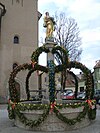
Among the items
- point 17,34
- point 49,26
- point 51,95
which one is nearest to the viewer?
point 51,95

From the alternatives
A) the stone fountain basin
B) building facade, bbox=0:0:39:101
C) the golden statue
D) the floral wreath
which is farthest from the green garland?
building facade, bbox=0:0:39:101

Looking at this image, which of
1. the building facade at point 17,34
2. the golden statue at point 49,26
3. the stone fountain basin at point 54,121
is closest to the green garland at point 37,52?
the golden statue at point 49,26

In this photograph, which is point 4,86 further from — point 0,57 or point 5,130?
point 5,130

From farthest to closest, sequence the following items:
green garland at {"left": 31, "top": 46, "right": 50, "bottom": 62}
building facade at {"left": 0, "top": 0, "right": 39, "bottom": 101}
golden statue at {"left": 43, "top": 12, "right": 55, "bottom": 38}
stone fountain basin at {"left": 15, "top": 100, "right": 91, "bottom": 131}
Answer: building facade at {"left": 0, "top": 0, "right": 39, "bottom": 101} → golden statue at {"left": 43, "top": 12, "right": 55, "bottom": 38} → green garland at {"left": 31, "top": 46, "right": 50, "bottom": 62} → stone fountain basin at {"left": 15, "top": 100, "right": 91, "bottom": 131}

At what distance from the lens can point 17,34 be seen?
33688 millimetres

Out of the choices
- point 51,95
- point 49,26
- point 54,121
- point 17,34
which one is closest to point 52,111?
point 54,121

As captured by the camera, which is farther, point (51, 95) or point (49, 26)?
point (49, 26)

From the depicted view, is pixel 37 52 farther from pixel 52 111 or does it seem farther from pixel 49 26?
pixel 52 111

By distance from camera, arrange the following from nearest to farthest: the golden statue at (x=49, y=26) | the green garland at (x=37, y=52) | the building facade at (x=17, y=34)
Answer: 1. the green garland at (x=37, y=52)
2. the golden statue at (x=49, y=26)
3. the building facade at (x=17, y=34)

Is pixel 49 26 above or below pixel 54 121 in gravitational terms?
above

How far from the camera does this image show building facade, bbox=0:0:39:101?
106ft

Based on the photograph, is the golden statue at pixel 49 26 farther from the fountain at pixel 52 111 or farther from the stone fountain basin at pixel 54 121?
the stone fountain basin at pixel 54 121

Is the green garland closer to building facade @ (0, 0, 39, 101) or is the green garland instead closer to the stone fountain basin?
the stone fountain basin

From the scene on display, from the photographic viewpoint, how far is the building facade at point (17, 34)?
3241cm
